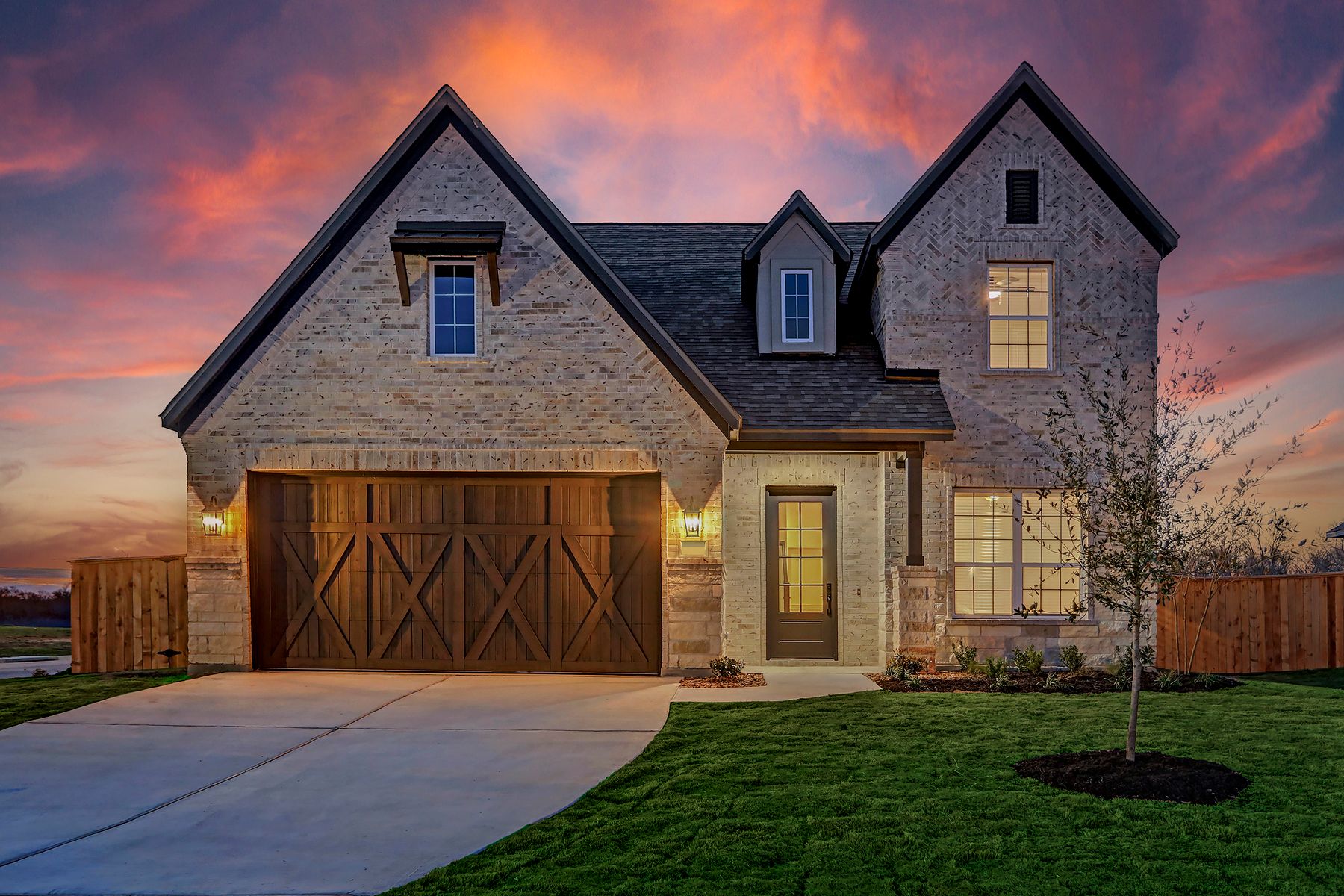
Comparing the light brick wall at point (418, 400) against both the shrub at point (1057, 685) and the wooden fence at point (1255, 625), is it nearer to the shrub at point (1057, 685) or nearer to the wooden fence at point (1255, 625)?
the shrub at point (1057, 685)

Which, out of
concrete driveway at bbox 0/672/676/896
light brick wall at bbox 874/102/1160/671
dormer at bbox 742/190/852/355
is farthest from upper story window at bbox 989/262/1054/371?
concrete driveway at bbox 0/672/676/896

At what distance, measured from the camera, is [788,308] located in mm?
14180

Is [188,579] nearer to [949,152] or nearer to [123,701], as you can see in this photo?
[123,701]

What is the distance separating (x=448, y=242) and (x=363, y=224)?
4.88 feet

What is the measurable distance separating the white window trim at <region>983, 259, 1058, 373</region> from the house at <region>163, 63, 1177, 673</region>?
4.2 inches

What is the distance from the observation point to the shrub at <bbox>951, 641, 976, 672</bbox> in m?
12.6

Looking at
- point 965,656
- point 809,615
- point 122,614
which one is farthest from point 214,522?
point 965,656

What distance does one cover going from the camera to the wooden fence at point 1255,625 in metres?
13.5

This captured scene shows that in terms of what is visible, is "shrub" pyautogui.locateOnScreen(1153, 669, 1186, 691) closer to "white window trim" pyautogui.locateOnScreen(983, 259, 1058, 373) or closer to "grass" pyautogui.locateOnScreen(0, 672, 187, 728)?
"white window trim" pyautogui.locateOnScreen(983, 259, 1058, 373)

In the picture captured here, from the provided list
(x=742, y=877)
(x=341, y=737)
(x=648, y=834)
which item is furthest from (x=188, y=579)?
(x=742, y=877)

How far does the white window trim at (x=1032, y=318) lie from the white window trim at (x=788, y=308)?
2.69 metres

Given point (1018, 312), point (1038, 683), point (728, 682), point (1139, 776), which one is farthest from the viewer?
point (1018, 312)

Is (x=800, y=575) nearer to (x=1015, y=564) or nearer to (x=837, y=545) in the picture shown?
(x=837, y=545)

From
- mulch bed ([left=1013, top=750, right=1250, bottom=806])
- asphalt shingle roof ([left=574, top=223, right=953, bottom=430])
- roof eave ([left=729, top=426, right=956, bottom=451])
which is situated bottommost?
mulch bed ([left=1013, top=750, right=1250, bottom=806])
